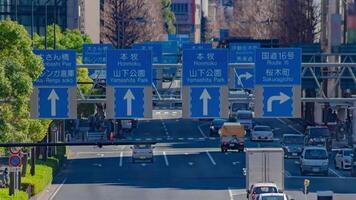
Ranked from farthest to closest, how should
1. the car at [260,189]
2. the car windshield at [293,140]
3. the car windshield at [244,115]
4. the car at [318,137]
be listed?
the car windshield at [244,115] < the car at [318,137] < the car windshield at [293,140] < the car at [260,189]

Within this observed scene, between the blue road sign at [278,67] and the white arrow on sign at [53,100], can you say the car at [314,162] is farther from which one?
the white arrow on sign at [53,100]

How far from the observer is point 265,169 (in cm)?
4825

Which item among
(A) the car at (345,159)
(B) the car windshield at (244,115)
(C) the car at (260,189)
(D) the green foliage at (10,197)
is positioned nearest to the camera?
(D) the green foliage at (10,197)

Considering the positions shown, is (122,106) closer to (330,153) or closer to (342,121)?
(330,153)

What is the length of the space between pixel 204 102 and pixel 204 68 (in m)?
1.16

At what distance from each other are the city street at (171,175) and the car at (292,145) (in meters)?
1.64

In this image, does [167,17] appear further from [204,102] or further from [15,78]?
[15,78]

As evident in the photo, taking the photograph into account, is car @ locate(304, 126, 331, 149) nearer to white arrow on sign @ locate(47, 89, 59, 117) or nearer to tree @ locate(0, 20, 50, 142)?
white arrow on sign @ locate(47, 89, 59, 117)

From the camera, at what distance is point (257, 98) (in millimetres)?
41312

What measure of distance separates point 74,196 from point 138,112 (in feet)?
28.7

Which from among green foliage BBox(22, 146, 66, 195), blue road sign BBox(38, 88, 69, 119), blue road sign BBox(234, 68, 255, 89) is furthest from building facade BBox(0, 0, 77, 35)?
blue road sign BBox(38, 88, 69, 119)

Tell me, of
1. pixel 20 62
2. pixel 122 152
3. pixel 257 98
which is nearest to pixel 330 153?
pixel 122 152

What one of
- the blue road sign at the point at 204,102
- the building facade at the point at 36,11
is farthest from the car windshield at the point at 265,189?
the building facade at the point at 36,11

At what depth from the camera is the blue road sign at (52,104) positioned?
134ft
